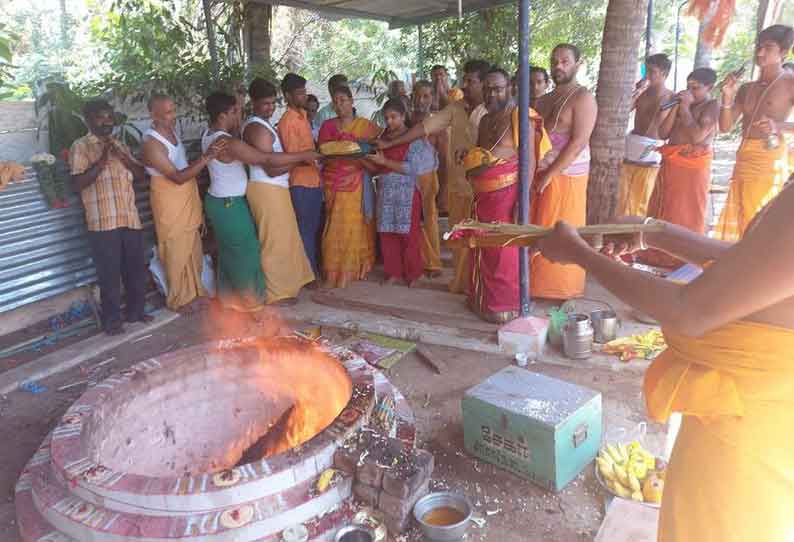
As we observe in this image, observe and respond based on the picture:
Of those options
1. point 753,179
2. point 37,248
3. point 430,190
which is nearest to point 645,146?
point 753,179

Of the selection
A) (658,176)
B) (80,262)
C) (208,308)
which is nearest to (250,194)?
(208,308)

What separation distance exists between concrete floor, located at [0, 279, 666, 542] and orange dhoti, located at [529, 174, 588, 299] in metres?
0.19

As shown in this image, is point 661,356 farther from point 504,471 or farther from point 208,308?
point 208,308

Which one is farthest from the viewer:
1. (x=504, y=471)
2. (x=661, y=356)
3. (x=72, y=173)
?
(x=72, y=173)

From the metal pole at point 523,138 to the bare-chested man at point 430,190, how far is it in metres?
1.50

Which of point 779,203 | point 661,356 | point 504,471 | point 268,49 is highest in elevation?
point 268,49

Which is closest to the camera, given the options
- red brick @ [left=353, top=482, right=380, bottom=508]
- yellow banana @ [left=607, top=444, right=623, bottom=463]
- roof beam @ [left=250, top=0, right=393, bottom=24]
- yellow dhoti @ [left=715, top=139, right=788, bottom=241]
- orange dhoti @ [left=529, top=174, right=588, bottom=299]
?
red brick @ [left=353, top=482, right=380, bottom=508]

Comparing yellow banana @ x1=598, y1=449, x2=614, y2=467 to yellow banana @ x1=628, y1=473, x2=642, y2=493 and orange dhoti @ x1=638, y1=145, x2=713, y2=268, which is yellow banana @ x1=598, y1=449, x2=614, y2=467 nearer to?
yellow banana @ x1=628, y1=473, x2=642, y2=493

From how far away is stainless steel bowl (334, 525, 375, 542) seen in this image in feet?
8.38

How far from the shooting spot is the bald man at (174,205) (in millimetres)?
5254

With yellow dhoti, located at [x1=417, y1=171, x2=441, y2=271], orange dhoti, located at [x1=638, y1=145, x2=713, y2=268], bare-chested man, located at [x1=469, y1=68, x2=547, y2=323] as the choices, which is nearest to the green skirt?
yellow dhoti, located at [x1=417, y1=171, x2=441, y2=271]

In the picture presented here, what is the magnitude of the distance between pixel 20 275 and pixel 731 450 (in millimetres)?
5371

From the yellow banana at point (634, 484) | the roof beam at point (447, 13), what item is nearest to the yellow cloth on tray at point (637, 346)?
the yellow banana at point (634, 484)

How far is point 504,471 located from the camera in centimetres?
316
